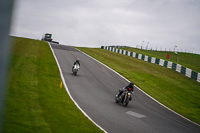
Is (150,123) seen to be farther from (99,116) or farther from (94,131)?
(94,131)

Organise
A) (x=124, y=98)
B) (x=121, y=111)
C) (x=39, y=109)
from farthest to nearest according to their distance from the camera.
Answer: (x=124, y=98) → (x=121, y=111) → (x=39, y=109)

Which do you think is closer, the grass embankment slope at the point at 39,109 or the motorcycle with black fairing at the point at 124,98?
the grass embankment slope at the point at 39,109

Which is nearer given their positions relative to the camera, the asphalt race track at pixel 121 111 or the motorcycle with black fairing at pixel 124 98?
the asphalt race track at pixel 121 111

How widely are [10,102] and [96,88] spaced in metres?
9.33

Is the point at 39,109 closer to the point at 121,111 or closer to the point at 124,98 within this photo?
the point at 121,111

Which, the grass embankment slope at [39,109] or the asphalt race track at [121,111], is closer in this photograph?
the grass embankment slope at [39,109]

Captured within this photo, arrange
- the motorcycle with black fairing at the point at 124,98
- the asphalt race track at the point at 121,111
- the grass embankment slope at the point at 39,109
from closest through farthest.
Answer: the grass embankment slope at the point at 39,109 < the asphalt race track at the point at 121,111 < the motorcycle with black fairing at the point at 124,98

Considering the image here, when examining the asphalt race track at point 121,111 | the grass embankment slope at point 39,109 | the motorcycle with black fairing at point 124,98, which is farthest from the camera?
the motorcycle with black fairing at point 124,98

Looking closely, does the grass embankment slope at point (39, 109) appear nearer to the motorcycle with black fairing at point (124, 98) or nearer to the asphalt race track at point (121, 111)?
the asphalt race track at point (121, 111)

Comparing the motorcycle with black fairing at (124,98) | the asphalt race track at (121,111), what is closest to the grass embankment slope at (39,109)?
the asphalt race track at (121,111)

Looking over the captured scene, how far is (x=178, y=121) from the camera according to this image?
50.6 ft

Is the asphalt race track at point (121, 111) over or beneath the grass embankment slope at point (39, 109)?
beneath

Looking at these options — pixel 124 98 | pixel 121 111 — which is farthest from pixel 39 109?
pixel 124 98

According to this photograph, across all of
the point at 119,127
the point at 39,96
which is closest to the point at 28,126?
the point at 119,127
